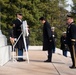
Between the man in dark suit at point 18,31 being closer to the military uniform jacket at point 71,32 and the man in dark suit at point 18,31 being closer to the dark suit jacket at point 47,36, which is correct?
the dark suit jacket at point 47,36

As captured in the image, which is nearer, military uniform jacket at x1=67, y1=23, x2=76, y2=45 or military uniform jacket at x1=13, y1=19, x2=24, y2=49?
military uniform jacket at x1=67, y1=23, x2=76, y2=45

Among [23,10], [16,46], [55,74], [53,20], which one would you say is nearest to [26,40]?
[16,46]

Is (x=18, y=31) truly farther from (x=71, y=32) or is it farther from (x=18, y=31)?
(x=71, y=32)

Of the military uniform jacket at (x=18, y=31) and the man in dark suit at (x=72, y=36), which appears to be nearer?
the man in dark suit at (x=72, y=36)

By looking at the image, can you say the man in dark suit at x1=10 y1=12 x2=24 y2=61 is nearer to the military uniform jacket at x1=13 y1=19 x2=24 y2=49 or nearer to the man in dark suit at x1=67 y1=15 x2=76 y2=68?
the military uniform jacket at x1=13 y1=19 x2=24 y2=49

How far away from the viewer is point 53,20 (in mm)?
57938

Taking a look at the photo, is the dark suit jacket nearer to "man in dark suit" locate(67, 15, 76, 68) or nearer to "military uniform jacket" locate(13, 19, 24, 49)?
"military uniform jacket" locate(13, 19, 24, 49)

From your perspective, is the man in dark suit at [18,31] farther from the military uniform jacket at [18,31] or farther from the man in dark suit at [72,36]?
the man in dark suit at [72,36]

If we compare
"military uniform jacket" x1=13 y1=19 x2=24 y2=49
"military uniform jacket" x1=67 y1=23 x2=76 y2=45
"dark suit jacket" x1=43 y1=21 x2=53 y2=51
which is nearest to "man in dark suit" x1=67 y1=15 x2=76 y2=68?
"military uniform jacket" x1=67 y1=23 x2=76 y2=45

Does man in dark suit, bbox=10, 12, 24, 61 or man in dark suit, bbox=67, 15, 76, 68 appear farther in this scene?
man in dark suit, bbox=10, 12, 24, 61

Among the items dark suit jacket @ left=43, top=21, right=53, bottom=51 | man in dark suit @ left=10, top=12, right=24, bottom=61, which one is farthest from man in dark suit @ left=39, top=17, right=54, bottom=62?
man in dark suit @ left=10, top=12, right=24, bottom=61

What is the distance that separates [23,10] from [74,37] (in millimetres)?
30432

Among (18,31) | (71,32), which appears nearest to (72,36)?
(71,32)

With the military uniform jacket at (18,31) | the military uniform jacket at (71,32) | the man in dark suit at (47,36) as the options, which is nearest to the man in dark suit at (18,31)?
the military uniform jacket at (18,31)
